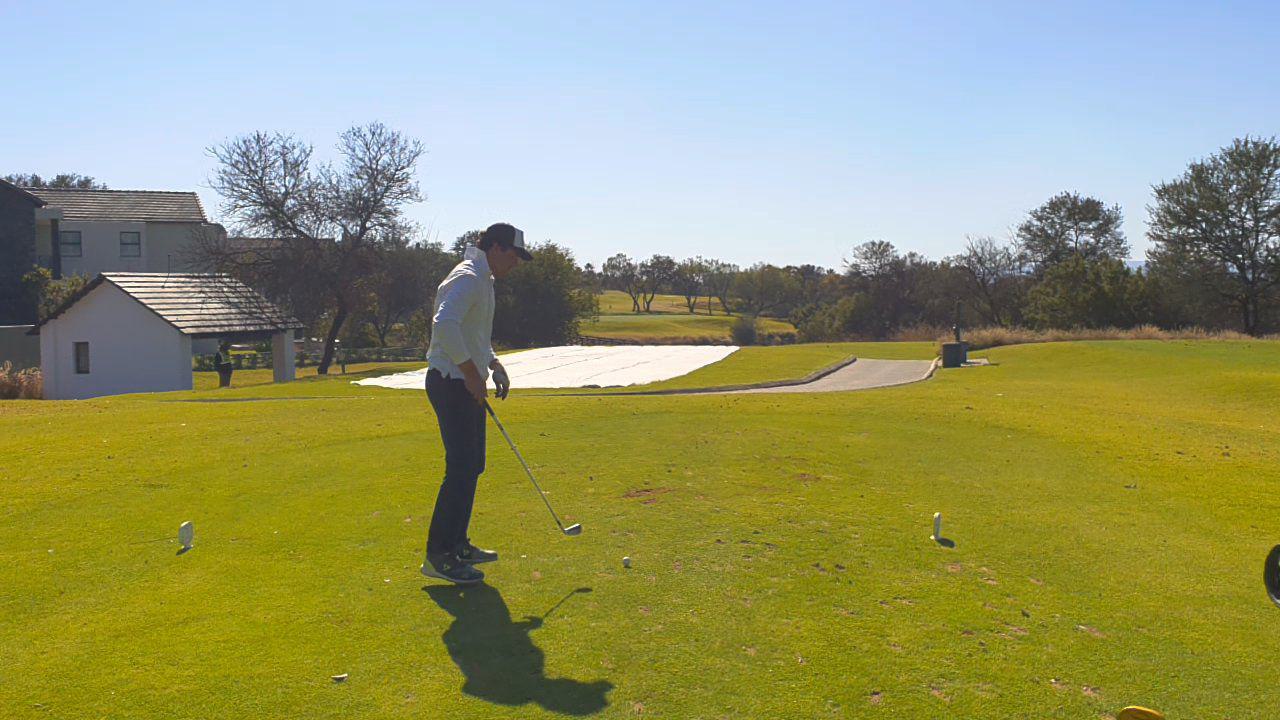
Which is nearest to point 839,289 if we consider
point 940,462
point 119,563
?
point 940,462

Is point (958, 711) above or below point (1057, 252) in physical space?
below

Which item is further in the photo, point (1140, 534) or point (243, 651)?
point (1140, 534)

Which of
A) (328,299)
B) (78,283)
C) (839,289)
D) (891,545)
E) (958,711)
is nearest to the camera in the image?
(958,711)

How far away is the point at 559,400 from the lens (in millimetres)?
21281

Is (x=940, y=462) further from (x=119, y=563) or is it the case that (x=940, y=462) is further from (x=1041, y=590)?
(x=119, y=563)

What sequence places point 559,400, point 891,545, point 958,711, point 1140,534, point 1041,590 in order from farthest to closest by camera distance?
point 559,400 → point 1140,534 → point 891,545 → point 1041,590 → point 958,711

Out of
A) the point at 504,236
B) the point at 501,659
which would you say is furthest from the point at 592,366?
the point at 501,659

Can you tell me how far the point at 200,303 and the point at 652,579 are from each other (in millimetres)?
37395

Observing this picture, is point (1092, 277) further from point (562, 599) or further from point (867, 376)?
point (562, 599)

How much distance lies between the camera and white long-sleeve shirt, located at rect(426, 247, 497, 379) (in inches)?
260

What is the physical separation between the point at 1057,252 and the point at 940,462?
93.3m

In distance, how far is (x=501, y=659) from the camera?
18.1ft

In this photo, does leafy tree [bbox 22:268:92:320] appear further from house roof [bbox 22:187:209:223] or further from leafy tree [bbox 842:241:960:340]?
leafy tree [bbox 842:241:960:340]

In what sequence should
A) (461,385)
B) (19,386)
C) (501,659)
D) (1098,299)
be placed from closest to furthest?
(501,659) → (461,385) → (19,386) → (1098,299)
